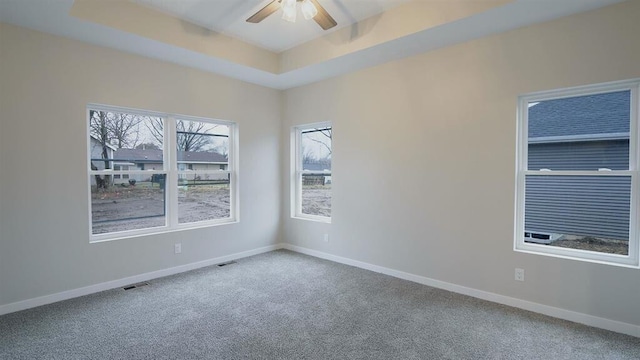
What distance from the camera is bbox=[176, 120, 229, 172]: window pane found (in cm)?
412

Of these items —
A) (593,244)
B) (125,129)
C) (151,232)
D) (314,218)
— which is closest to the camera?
(593,244)

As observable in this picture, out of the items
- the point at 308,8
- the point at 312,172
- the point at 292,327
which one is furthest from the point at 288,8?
the point at 312,172

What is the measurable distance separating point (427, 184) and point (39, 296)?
4096 mm

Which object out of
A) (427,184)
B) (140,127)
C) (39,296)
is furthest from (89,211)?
(427,184)

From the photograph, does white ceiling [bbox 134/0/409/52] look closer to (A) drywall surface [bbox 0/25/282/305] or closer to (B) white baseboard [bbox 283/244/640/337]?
(A) drywall surface [bbox 0/25/282/305]

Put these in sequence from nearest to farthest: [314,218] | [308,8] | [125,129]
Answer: [308,8], [125,129], [314,218]

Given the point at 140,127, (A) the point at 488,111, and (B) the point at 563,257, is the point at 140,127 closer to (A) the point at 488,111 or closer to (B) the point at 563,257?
(A) the point at 488,111

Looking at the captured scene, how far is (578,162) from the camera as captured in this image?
2.80m

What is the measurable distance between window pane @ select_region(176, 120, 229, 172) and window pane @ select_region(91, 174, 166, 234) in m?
0.42

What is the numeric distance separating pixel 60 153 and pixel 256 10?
242 cm

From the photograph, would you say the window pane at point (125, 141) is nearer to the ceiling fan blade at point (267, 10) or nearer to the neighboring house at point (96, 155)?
the neighboring house at point (96, 155)

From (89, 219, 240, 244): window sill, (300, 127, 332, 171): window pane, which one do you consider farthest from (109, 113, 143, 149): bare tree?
(300, 127, 332, 171): window pane

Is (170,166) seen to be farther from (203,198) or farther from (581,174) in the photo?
(581,174)

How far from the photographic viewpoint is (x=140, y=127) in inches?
148
